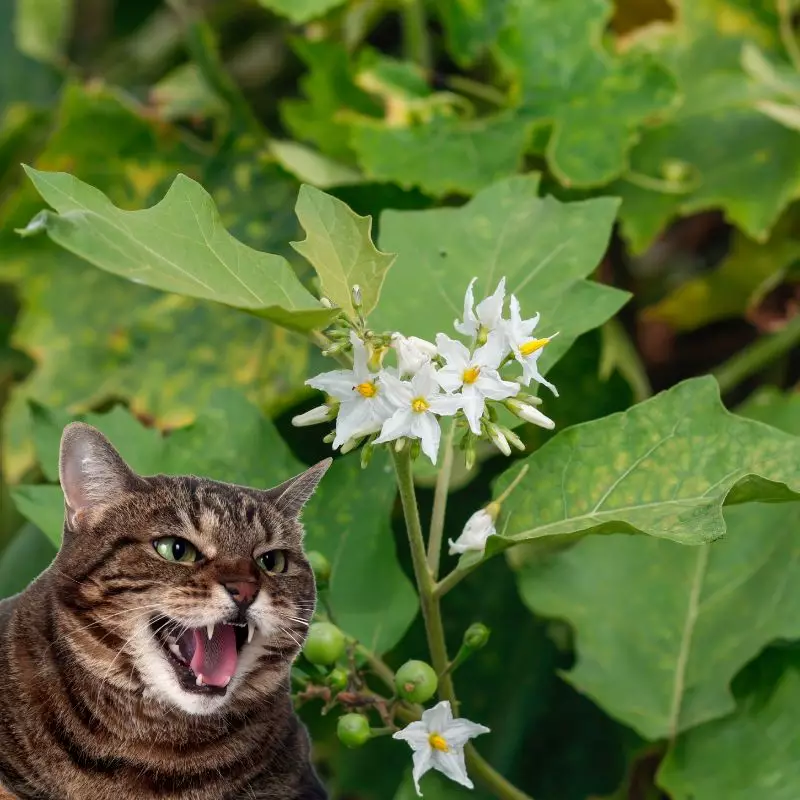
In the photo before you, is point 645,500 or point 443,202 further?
point 443,202

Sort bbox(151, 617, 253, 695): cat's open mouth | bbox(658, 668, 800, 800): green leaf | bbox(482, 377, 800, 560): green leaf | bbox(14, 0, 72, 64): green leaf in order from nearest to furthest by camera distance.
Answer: bbox(151, 617, 253, 695): cat's open mouth → bbox(482, 377, 800, 560): green leaf → bbox(658, 668, 800, 800): green leaf → bbox(14, 0, 72, 64): green leaf

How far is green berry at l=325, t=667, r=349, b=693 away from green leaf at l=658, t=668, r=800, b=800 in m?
0.30

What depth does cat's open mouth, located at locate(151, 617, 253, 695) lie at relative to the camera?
0.45m

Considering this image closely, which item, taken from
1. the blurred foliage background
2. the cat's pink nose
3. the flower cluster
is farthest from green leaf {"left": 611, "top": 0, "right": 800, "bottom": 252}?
the cat's pink nose

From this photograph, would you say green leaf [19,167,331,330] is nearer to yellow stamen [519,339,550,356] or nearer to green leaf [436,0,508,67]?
yellow stamen [519,339,550,356]

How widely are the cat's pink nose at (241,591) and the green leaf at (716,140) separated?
586 mm

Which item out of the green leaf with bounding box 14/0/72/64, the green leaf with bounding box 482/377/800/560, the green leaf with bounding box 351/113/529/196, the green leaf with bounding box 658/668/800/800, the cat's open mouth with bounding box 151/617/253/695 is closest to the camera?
the cat's open mouth with bounding box 151/617/253/695

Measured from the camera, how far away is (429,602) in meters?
0.58

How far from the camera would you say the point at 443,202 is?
3.02 feet

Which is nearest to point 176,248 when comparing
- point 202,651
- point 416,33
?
point 202,651

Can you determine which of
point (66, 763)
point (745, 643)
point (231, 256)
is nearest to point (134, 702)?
point (66, 763)

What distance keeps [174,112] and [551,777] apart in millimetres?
685

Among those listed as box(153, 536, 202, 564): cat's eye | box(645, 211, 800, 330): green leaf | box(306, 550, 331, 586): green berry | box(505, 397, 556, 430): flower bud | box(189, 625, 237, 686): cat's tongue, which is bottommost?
box(645, 211, 800, 330): green leaf

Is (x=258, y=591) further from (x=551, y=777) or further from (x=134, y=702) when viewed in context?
(x=551, y=777)
